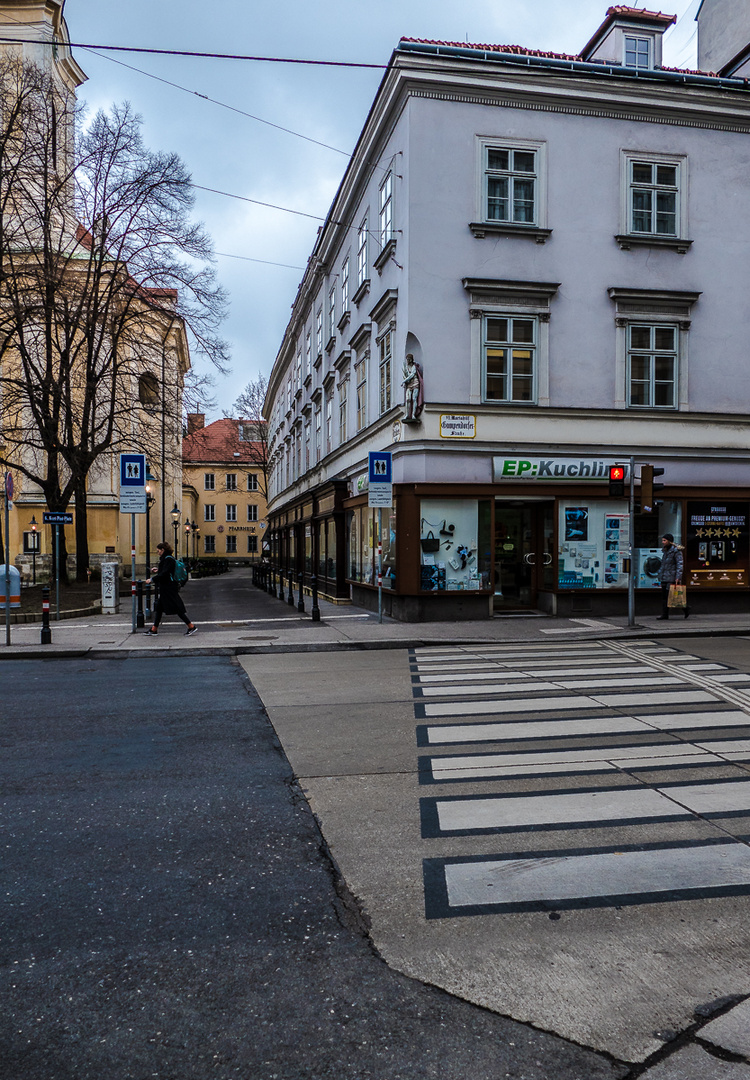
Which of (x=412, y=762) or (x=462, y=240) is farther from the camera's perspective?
(x=462, y=240)

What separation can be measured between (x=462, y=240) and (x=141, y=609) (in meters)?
10.8

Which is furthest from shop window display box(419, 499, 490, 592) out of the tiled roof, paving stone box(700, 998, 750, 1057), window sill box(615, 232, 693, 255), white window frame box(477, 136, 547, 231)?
the tiled roof

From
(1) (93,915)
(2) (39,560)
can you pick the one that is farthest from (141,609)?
(2) (39,560)

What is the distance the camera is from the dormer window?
19.2 metres

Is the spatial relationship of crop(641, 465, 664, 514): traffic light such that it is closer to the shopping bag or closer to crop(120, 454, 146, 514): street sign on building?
the shopping bag

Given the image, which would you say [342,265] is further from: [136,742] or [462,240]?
[136,742]

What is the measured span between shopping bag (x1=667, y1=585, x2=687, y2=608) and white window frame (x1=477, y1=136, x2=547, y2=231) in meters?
8.71

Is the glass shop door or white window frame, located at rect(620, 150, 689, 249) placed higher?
white window frame, located at rect(620, 150, 689, 249)

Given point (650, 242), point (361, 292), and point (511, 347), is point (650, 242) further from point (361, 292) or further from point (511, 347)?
point (361, 292)

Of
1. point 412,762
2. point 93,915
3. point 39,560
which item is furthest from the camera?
point 39,560

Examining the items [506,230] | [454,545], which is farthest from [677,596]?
[506,230]

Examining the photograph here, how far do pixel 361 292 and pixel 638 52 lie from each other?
9.10 metres

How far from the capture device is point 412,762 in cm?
613

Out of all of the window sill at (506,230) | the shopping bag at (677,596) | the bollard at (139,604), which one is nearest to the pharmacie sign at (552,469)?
the shopping bag at (677,596)
